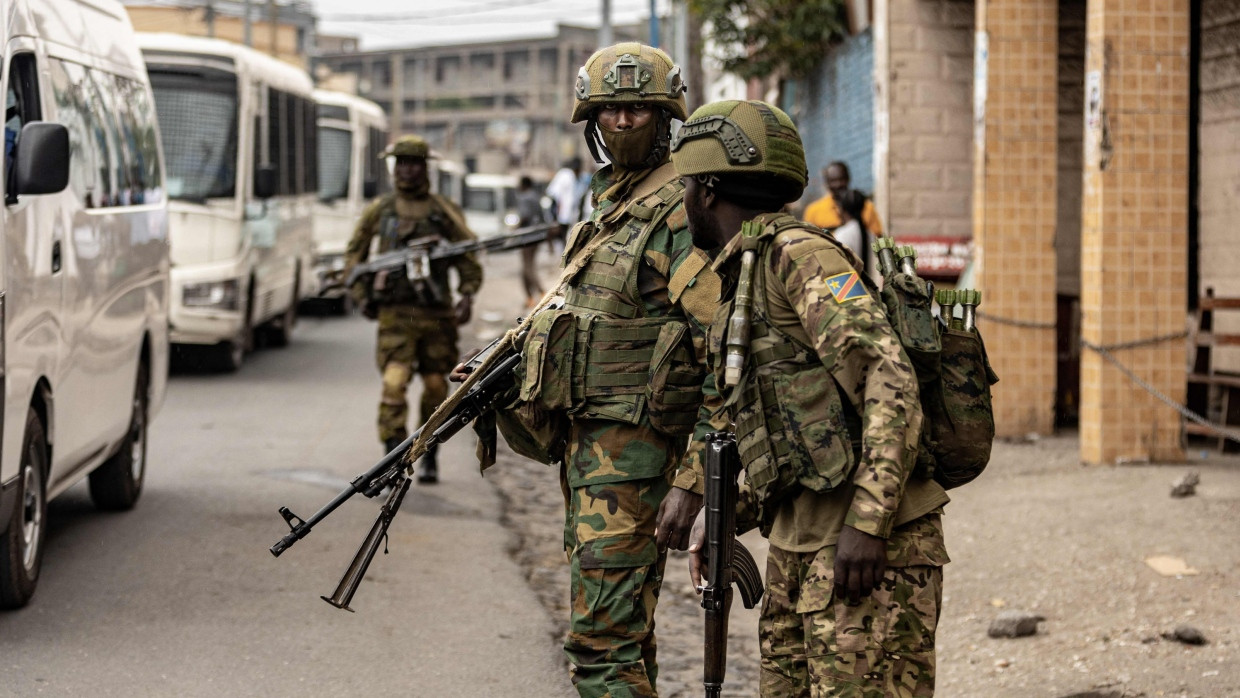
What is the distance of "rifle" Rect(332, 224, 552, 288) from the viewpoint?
836 centimetres

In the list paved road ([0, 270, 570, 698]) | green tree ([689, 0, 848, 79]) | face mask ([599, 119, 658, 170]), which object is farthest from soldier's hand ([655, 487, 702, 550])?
green tree ([689, 0, 848, 79])

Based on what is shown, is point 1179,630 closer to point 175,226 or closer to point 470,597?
point 470,597

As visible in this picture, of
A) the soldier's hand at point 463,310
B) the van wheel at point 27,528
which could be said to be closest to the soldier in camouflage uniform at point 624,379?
the van wheel at point 27,528

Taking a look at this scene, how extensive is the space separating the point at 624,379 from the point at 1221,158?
669cm

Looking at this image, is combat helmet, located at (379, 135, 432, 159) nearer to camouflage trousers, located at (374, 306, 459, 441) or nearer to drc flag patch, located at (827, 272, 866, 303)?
camouflage trousers, located at (374, 306, 459, 441)

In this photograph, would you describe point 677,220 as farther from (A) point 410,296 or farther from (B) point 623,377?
(A) point 410,296

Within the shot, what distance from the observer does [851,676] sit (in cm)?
324

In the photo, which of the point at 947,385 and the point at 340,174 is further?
the point at 340,174

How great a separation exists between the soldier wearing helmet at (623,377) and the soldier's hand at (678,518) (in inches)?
7.4

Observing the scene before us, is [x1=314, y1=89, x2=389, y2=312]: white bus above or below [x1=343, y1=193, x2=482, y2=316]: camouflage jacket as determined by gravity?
above

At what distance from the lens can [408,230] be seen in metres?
8.77

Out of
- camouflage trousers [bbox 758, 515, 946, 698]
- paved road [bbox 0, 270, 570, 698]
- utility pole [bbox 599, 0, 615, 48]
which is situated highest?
utility pole [bbox 599, 0, 615, 48]

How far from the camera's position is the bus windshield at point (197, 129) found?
14094 mm

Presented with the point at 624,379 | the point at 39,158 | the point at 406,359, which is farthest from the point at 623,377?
the point at 406,359
